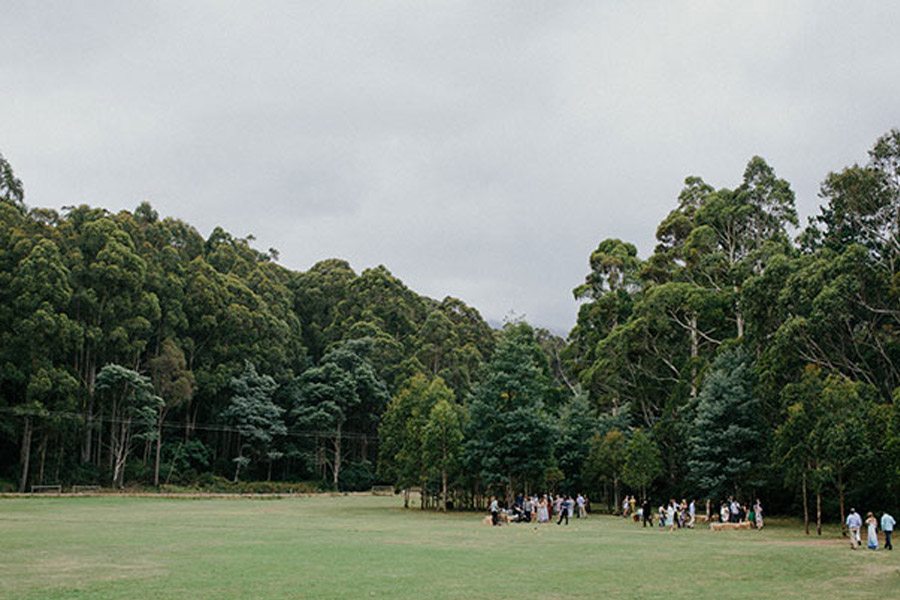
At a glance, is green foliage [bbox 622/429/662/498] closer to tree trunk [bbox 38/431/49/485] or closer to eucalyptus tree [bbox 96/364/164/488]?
eucalyptus tree [bbox 96/364/164/488]

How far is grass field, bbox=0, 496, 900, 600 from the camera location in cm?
1415

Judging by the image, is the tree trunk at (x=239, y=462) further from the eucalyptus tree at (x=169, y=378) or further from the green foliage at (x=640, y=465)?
the green foliage at (x=640, y=465)

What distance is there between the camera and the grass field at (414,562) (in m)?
14.1

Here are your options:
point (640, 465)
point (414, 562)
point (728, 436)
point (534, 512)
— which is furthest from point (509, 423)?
point (414, 562)

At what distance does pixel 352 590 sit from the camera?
1396 centimetres

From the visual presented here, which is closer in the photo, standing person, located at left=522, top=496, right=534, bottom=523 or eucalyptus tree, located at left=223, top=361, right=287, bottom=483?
standing person, located at left=522, top=496, right=534, bottom=523

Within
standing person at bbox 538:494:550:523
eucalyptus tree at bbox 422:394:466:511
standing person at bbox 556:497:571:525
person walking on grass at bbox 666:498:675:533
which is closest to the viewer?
person walking on grass at bbox 666:498:675:533

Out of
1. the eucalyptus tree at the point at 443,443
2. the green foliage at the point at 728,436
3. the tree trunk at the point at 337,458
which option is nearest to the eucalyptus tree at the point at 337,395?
the tree trunk at the point at 337,458

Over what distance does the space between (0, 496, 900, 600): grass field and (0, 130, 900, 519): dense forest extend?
350 inches

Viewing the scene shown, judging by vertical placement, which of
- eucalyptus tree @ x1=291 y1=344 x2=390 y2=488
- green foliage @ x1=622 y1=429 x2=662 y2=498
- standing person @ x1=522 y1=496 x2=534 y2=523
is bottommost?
standing person @ x1=522 y1=496 x2=534 y2=523

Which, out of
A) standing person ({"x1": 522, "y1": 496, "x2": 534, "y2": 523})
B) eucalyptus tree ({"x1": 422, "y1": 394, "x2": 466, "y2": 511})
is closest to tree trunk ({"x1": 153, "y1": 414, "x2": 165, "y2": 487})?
eucalyptus tree ({"x1": 422, "y1": 394, "x2": 466, "y2": 511})

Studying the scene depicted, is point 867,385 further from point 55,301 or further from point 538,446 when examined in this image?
point 55,301

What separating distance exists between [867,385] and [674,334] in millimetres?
18455

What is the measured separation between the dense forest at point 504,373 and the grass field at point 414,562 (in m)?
8.90
